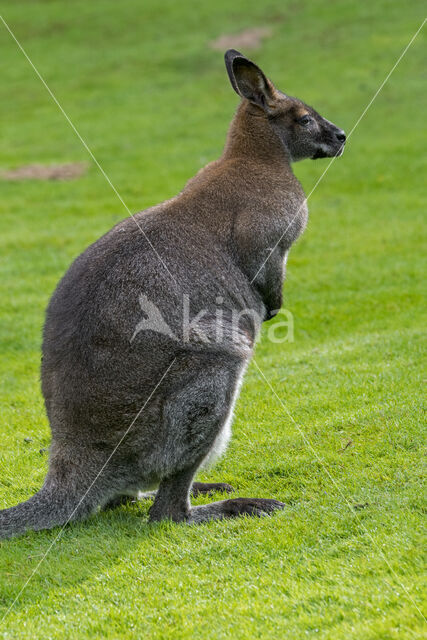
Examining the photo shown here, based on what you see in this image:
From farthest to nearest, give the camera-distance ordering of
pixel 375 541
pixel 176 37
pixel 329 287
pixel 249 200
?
pixel 176 37, pixel 329 287, pixel 249 200, pixel 375 541

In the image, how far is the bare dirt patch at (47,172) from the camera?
21328 millimetres

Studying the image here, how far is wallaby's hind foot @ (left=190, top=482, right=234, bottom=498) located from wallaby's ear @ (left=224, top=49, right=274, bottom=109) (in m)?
3.36

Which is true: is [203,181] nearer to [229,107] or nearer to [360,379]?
[360,379]

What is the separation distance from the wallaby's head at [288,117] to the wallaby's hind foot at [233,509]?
3.22 meters

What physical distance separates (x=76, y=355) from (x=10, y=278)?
8.57 meters

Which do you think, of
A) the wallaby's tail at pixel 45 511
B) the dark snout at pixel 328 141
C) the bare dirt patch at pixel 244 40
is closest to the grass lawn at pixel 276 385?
the wallaby's tail at pixel 45 511

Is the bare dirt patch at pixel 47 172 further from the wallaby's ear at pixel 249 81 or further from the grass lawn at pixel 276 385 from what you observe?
the wallaby's ear at pixel 249 81

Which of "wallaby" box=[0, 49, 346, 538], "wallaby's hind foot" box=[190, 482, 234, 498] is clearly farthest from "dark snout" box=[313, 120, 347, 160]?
"wallaby's hind foot" box=[190, 482, 234, 498]

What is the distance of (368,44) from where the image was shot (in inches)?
1169

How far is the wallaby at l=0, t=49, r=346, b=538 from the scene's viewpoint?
5.78 m

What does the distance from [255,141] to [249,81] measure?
1.71ft

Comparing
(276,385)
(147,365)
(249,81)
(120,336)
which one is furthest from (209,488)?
(249,81)

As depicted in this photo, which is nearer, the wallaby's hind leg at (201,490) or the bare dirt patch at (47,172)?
the wallaby's hind leg at (201,490)

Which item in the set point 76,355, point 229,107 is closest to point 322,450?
point 76,355
